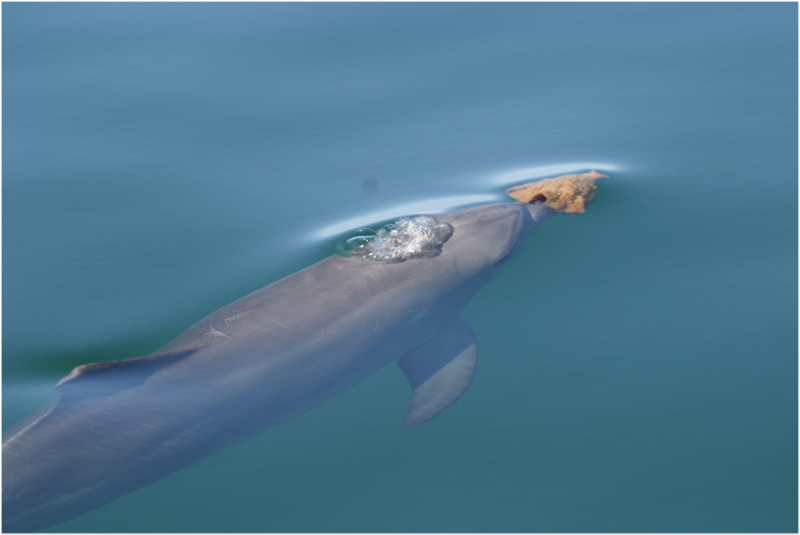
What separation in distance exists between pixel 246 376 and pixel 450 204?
3616 millimetres

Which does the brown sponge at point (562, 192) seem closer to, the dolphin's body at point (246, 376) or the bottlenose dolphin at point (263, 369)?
the bottlenose dolphin at point (263, 369)

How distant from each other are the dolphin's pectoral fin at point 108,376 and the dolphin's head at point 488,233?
3.24 metres

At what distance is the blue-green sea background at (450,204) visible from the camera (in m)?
6.00

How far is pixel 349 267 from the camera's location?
734 cm

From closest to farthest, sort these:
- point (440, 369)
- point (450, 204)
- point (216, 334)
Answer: point (216, 334) < point (440, 369) < point (450, 204)

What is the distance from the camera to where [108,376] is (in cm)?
588

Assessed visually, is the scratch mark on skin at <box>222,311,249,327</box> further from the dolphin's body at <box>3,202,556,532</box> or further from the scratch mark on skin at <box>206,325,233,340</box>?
the scratch mark on skin at <box>206,325,233,340</box>

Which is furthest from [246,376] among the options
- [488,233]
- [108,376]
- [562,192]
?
[562,192]

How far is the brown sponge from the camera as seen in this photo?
8648mm

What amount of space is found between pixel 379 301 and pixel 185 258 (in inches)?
102

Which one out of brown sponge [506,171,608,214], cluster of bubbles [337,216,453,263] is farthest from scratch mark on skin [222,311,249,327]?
brown sponge [506,171,608,214]

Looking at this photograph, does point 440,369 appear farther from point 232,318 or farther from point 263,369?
point 232,318

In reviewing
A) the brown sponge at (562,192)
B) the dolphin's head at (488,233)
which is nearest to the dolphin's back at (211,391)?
the dolphin's head at (488,233)

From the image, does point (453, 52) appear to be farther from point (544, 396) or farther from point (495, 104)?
point (544, 396)
